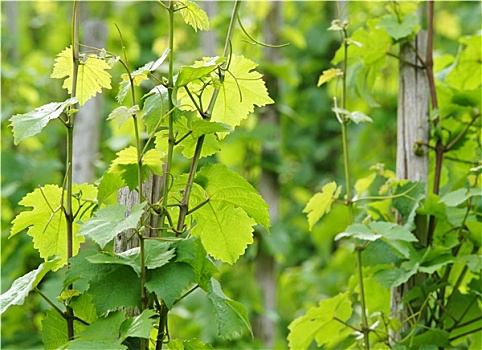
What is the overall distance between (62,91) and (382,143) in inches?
73.1

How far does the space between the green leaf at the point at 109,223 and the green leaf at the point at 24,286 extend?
0.09m

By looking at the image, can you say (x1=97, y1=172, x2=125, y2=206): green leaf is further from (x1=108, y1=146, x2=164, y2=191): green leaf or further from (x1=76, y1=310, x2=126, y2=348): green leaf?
(x1=76, y1=310, x2=126, y2=348): green leaf

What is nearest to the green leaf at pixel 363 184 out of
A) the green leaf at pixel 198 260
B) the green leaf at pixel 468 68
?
the green leaf at pixel 468 68

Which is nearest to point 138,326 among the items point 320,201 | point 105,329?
point 105,329

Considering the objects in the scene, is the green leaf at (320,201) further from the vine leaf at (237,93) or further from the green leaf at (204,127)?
the green leaf at (204,127)

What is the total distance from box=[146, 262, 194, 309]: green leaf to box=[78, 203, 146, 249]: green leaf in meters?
0.10

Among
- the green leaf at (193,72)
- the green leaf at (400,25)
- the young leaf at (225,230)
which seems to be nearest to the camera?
the green leaf at (193,72)

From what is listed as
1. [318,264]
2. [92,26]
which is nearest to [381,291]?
[92,26]

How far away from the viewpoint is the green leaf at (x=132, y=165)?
1010mm

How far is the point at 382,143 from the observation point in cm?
423

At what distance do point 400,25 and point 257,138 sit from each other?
53.5 inches

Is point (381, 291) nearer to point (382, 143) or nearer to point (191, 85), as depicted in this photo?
point (191, 85)

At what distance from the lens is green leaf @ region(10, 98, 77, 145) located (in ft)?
3.24

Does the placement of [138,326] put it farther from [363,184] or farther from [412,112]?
[412,112]
